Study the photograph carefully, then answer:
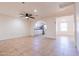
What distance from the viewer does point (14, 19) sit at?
9.27 meters

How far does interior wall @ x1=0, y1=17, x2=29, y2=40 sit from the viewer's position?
795 centimetres

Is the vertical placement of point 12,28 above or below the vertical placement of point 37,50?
above

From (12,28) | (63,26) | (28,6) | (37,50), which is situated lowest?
(37,50)

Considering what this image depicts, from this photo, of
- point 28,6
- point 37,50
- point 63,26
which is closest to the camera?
point 37,50

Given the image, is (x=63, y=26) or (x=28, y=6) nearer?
(x=28, y=6)

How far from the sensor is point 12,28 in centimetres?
902

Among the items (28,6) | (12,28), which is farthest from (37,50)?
(12,28)

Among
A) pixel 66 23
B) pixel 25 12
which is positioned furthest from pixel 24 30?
pixel 66 23

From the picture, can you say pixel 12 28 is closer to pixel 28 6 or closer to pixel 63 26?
pixel 28 6

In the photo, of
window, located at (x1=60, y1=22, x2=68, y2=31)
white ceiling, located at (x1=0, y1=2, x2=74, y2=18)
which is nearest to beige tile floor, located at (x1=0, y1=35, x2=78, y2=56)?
white ceiling, located at (x1=0, y1=2, x2=74, y2=18)

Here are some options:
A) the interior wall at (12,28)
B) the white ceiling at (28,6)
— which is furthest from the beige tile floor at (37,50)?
the interior wall at (12,28)

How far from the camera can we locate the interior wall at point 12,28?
7945mm

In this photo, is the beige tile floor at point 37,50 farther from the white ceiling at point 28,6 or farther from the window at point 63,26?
the window at point 63,26

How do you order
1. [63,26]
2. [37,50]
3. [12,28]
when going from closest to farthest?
[37,50] < [12,28] < [63,26]
